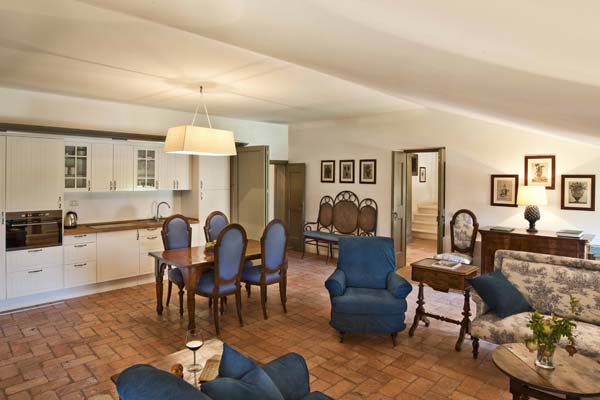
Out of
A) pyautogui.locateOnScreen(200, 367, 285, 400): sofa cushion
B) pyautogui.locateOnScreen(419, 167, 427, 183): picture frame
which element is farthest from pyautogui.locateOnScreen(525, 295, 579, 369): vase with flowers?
pyautogui.locateOnScreen(419, 167, 427, 183): picture frame

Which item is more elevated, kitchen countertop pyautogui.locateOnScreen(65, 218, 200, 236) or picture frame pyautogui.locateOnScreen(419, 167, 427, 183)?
picture frame pyautogui.locateOnScreen(419, 167, 427, 183)

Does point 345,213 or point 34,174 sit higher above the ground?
point 34,174

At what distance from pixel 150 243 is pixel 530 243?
5.03m

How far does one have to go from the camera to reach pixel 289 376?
191 cm

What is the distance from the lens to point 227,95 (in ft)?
16.0

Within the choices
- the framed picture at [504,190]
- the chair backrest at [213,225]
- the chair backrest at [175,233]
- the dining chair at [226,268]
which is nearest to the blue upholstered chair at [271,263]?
the dining chair at [226,268]

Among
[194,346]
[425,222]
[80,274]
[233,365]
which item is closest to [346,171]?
[425,222]

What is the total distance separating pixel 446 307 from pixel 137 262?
4.10 m

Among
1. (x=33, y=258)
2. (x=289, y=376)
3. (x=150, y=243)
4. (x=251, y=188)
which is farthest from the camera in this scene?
(x=251, y=188)

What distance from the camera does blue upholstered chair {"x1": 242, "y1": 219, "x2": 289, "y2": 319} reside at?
419 centimetres

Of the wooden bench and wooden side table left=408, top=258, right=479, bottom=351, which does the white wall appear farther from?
wooden side table left=408, top=258, right=479, bottom=351

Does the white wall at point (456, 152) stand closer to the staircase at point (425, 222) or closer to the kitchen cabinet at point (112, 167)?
the staircase at point (425, 222)

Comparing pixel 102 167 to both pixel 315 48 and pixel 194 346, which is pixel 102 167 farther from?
pixel 315 48

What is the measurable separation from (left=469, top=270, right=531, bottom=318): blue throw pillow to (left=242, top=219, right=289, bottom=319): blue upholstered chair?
1.97 meters
